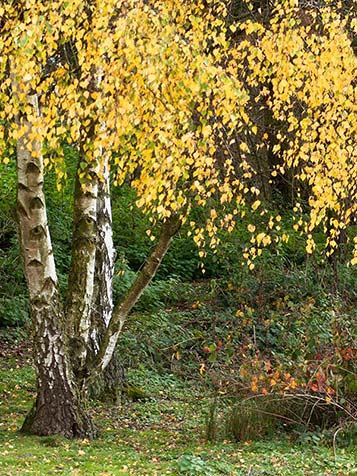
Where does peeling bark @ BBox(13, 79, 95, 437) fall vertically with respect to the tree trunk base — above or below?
above

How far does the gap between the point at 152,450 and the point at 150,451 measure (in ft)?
0.14

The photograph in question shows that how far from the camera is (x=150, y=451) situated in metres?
6.05

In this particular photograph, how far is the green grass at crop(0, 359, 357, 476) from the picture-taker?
17.3 feet

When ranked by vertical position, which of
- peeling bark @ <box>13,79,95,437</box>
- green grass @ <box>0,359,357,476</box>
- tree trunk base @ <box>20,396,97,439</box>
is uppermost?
peeling bark @ <box>13,79,95,437</box>

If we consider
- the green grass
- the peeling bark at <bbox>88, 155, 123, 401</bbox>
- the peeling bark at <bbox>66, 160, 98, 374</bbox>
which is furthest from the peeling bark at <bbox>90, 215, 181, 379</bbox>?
the peeling bark at <bbox>88, 155, 123, 401</bbox>

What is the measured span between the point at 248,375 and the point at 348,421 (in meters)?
0.89

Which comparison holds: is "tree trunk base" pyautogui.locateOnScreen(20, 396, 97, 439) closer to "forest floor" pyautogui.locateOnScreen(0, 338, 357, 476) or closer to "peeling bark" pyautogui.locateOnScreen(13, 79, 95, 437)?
"peeling bark" pyautogui.locateOnScreen(13, 79, 95, 437)

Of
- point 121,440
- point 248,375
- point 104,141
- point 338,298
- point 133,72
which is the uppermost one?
point 133,72

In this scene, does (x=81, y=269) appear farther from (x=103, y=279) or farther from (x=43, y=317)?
(x=103, y=279)

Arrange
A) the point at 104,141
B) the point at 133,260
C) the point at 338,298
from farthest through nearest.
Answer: the point at 133,260
the point at 338,298
the point at 104,141

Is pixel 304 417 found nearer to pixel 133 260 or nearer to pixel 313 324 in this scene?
pixel 313 324

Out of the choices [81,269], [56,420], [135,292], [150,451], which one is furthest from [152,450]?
[81,269]

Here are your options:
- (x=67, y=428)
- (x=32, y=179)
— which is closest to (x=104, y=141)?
(x=32, y=179)

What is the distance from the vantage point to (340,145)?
22.9 ft
